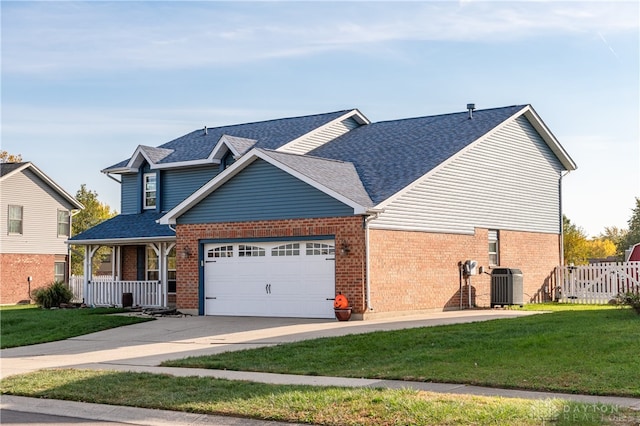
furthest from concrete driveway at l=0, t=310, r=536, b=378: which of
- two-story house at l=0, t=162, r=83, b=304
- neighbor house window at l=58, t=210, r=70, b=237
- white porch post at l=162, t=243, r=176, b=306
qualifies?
neighbor house window at l=58, t=210, r=70, b=237

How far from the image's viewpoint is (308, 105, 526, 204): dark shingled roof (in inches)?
1046

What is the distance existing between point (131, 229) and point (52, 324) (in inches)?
293

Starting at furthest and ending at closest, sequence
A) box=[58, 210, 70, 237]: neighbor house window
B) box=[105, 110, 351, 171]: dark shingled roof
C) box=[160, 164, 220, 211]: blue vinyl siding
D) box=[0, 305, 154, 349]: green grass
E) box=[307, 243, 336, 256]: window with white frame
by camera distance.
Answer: box=[58, 210, 70, 237]: neighbor house window < box=[105, 110, 351, 171]: dark shingled roof < box=[160, 164, 220, 211]: blue vinyl siding < box=[307, 243, 336, 256]: window with white frame < box=[0, 305, 154, 349]: green grass

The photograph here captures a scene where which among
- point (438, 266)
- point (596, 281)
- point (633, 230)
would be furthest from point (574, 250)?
point (438, 266)

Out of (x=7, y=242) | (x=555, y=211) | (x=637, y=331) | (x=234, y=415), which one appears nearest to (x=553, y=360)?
(x=637, y=331)

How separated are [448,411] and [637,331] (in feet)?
23.0

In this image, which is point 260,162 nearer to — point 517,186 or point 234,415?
point 517,186

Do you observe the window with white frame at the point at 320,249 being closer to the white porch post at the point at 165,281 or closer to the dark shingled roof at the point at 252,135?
the dark shingled roof at the point at 252,135

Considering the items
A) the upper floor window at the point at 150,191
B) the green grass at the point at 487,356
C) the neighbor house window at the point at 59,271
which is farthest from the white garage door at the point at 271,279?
the neighbor house window at the point at 59,271

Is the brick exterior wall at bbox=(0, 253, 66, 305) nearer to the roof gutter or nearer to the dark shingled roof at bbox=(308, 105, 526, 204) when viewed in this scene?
the roof gutter

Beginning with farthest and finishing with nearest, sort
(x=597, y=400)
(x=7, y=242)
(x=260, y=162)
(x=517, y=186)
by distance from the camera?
(x=7, y=242)
(x=517, y=186)
(x=260, y=162)
(x=597, y=400)

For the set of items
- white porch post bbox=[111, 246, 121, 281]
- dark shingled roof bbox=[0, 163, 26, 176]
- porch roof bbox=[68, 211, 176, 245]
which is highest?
dark shingled roof bbox=[0, 163, 26, 176]

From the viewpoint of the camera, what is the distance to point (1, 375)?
1558 centimetres

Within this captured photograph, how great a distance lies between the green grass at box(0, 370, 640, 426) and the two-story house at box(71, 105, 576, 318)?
1096 cm
